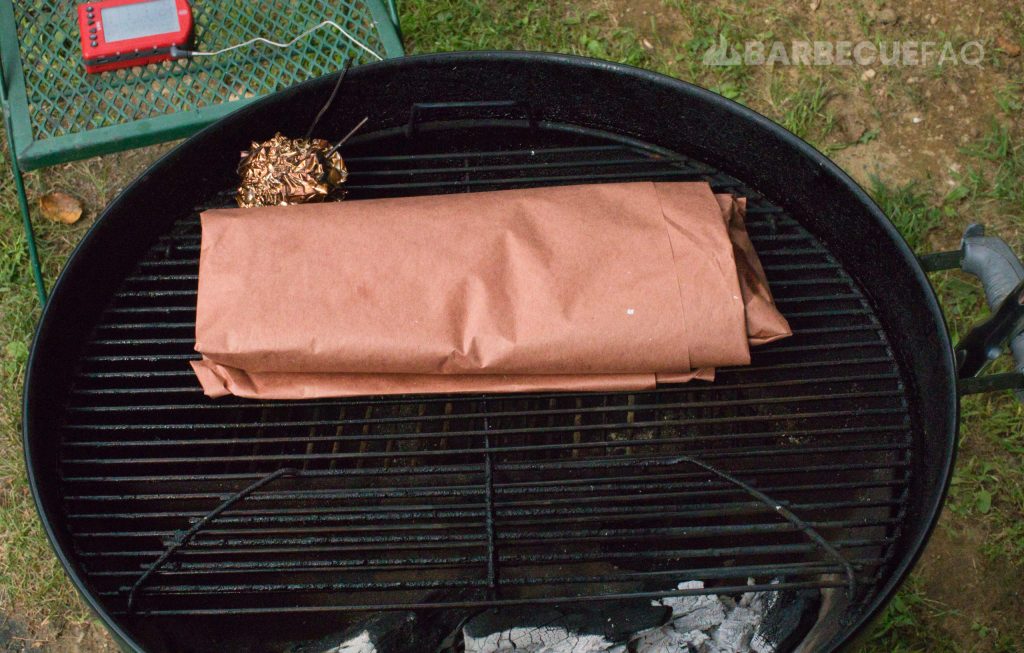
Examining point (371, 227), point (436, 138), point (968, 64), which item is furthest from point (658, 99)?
point (968, 64)

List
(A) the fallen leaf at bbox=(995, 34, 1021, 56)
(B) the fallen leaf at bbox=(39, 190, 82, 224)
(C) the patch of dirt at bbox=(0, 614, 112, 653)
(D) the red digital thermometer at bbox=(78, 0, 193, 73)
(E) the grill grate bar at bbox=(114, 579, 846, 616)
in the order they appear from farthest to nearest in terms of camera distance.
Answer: (A) the fallen leaf at bbox=(995, 34, 1021, 56) < (B) the fallen leaf at bbox=(39, 190, 82, 224) < (C) the patch of dirt at bbox=(0, 614, 112, 653) < (D) the red digital thermometer at bbox=(78, 0, 193, 73) < (E) the grill grate bar at bbox=(114, 579, 846, 616)

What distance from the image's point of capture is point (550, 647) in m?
1.38

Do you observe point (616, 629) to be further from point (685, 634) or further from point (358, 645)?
point (358, 645)

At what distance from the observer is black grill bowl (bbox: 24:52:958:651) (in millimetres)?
1303

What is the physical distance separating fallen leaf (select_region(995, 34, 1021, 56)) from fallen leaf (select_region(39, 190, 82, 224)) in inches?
101

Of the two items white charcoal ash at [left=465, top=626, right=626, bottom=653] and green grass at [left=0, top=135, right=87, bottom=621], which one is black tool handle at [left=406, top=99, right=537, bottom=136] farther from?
green grass at [left=0, top=135, right=87, bottom=621]

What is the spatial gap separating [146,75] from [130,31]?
0.08 m

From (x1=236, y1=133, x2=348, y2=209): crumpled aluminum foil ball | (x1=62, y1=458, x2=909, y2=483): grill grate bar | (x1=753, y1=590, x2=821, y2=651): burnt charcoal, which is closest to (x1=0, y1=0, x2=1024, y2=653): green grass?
(x1=753, y1=590, x2=821, y2=651): burnt charcoal

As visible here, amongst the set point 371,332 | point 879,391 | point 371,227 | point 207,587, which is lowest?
point 207,587

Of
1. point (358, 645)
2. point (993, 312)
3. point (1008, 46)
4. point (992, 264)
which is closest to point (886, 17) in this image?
point (1008, 46)

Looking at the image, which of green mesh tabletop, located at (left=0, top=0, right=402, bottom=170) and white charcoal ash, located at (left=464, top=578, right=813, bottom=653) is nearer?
white charcoal ash, located at (left=464, top=578, right=813, bottom=653)

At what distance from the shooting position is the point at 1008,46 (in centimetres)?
239

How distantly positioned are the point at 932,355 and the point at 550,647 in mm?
767

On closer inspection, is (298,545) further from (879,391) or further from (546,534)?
(879,391)
